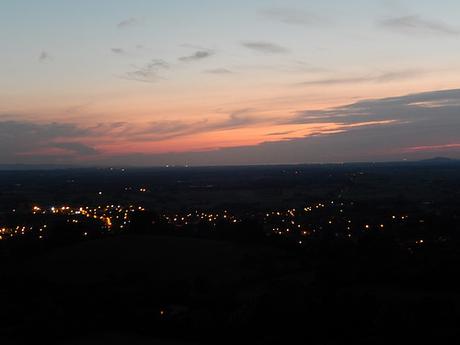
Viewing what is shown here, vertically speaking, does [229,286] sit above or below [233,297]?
below

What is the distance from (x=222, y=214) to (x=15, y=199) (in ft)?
165

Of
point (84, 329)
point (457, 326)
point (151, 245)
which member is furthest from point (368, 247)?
point (84, 329)

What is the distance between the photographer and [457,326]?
18.5 m

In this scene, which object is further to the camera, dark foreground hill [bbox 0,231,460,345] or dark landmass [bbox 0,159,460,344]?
dark landmass [bbox 0,159,460,344]

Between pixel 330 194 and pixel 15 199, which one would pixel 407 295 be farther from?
pixel 15 199

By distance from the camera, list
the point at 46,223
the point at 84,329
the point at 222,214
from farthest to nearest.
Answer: the point at 222,214, the point at 46,223, the point at 84,329

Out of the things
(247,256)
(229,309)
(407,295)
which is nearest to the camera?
(229,309)

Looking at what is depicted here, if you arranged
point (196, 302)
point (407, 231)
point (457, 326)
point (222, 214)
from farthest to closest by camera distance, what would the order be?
point (222, 214) < point (407, 231) < point (196, 302) < point (457, 326)

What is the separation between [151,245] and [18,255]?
31.2 ft

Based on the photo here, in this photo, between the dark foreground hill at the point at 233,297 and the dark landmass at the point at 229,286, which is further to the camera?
the dark landmass at the point at 229,286

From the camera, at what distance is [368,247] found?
36156 millimetres

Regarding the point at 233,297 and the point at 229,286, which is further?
the point at 229,286

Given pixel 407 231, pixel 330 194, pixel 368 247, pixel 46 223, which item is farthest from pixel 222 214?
pixel 368 247

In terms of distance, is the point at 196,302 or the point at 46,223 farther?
the point at 46,223
